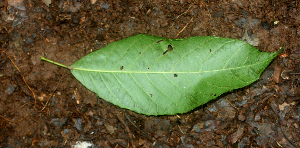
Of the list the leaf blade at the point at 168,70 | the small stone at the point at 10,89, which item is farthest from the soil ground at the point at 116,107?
the leaf blade at the point at 168,70

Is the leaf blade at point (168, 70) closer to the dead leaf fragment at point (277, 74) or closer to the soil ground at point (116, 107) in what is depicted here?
the soil ground at point (116, 107)

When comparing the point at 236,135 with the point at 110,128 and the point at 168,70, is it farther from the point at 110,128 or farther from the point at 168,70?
the point at 110,128

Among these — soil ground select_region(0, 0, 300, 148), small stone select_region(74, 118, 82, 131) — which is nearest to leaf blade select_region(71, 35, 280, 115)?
soil ground select_region(0, 0, 300, 148)

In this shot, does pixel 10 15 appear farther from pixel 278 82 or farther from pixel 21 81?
pixel 278 82

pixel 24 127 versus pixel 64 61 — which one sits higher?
pixel 64 61

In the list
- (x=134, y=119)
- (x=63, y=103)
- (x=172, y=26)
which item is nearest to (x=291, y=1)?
(x=172, y=26)
